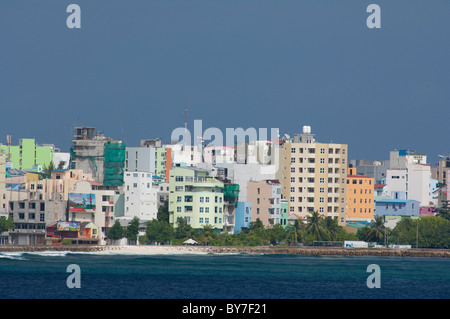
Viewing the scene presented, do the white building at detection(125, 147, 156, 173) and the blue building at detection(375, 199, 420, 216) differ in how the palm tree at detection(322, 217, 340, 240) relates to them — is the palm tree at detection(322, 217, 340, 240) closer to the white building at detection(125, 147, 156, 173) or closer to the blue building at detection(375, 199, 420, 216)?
the blue building at detection(375, 199, 420, 216)

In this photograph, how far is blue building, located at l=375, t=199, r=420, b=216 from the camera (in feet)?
522

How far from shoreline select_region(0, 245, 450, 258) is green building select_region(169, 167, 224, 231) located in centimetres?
370

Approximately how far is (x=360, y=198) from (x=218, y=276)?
2215 inches

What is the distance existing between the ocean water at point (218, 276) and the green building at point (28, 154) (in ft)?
202

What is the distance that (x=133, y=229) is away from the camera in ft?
436

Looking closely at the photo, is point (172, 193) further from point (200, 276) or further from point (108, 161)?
point (200, 276)

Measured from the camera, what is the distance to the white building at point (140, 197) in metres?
137

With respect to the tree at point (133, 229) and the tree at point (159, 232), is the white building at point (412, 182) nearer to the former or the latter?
the tree at point (159, 232)

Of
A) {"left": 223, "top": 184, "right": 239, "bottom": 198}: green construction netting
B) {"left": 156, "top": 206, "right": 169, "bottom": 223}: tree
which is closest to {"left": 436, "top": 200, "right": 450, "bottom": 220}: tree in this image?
{"left": 223, "top": 184, "right": 239, "bottom": 198}: green construction netting

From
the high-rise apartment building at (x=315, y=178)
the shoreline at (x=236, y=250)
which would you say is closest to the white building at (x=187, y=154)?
the high-rise apartment building at (x=315, y=178)

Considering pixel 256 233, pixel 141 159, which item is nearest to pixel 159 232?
pixel 256 233

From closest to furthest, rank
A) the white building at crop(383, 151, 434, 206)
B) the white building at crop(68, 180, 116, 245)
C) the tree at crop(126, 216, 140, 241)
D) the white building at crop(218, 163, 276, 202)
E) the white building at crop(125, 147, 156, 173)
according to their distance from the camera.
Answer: the white building at crop(68, 180, 116, 245), the tree at crop(126, 216, 140, 241), the white building at crop(218, 163, 276, 202), the white building at crop(125, 147, 156, 173), the white building at crop(383, 151, 434, 206)

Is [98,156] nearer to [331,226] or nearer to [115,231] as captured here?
[115,231]

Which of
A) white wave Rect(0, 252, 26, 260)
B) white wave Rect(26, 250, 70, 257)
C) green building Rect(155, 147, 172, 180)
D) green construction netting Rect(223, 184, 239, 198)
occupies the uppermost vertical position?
green building Rect(155, 147, 172, 180)
